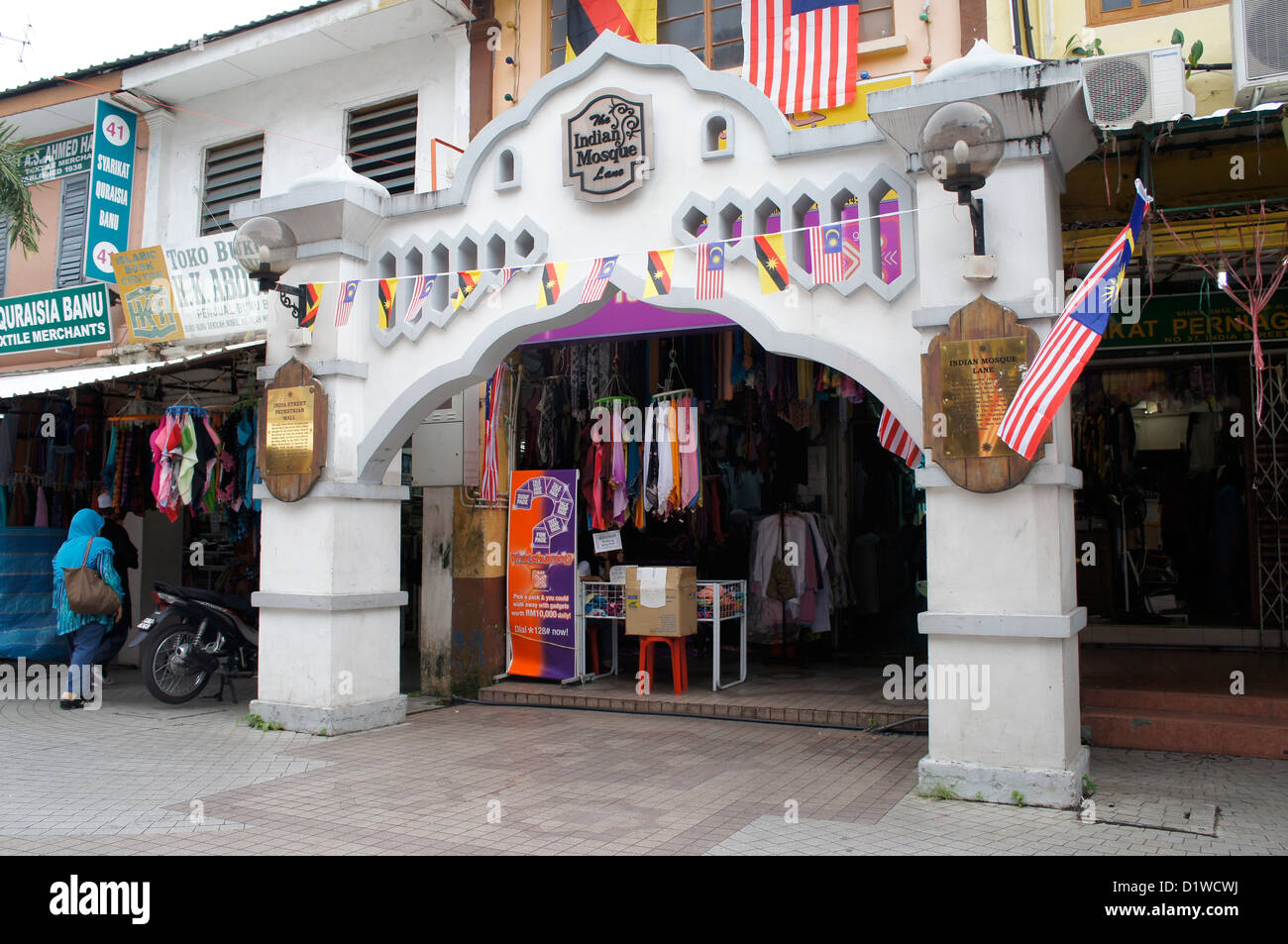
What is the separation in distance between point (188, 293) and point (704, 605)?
7.07 m

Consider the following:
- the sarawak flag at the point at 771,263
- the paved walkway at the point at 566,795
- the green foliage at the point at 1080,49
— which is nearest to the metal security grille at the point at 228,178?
the paved walkway at the point at 566,795

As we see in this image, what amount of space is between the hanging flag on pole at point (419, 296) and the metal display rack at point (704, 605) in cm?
327

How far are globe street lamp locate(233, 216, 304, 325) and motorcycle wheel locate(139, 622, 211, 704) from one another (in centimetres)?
378

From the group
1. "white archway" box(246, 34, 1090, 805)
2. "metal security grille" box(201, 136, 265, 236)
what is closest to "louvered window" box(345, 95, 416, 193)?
"metal security grille" box(201, 136, 265, 236)

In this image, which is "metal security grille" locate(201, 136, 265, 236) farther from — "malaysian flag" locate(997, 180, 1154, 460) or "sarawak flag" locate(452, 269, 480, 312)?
"malaysian flag" locate(997, 180, 1154, 460)

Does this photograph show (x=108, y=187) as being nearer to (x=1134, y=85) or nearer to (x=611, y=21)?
(x=611, y=21)

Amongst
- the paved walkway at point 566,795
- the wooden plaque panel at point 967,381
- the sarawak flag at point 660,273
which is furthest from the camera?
the sarawak flag at point 660,273

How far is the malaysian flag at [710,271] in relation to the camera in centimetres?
730

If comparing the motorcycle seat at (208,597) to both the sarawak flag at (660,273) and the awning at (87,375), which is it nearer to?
the awning at (87,375)

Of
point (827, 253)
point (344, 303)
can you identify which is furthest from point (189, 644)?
point (827, 253)

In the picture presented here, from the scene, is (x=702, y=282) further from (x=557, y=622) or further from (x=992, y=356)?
(x=557, y=622)

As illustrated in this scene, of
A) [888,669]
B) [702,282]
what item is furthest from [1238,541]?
[702,282]

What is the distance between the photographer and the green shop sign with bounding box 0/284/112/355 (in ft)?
42.2

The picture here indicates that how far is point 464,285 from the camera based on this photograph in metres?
8.38
